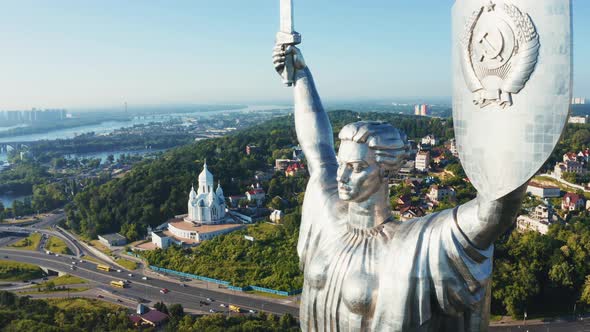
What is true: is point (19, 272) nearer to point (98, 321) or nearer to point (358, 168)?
point (98, 321)

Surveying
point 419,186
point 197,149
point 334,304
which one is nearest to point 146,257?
point 419,186

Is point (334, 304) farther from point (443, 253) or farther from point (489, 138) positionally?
point (489, 138)

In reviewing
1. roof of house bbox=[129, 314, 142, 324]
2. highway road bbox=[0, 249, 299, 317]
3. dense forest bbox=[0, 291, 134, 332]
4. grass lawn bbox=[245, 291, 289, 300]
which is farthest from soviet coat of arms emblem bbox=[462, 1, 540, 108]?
grass lawn bbox=[245, 291, 289, 300]

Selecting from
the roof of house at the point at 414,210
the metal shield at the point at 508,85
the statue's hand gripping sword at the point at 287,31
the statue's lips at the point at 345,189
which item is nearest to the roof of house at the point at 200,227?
the roof of house at the point at 414,210

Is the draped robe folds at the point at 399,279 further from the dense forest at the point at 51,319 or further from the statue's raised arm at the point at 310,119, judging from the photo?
the dense forest at the point at 51,319

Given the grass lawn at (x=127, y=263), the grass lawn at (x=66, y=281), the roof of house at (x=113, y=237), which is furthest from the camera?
the roof of house at (x=113, y=237)

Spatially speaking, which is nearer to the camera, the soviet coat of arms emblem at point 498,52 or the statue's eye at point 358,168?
the soviet coat of arms emblem at point 498,52

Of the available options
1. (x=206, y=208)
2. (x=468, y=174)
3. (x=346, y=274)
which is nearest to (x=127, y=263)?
(x=206, y=208)
